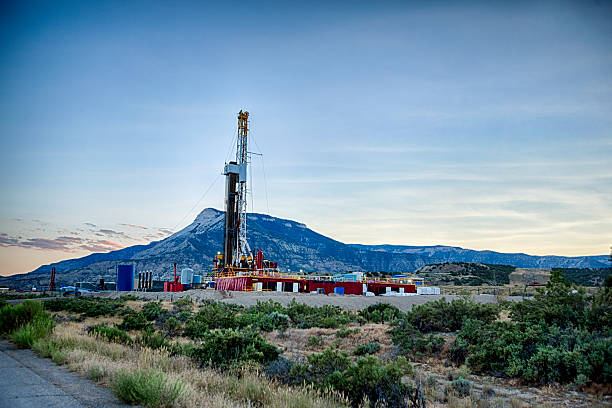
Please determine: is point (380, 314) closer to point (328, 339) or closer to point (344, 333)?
point (344, 333)

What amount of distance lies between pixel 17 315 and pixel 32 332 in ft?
9.01

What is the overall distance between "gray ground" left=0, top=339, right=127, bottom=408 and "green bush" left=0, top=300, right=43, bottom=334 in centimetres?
459

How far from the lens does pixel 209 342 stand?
10.6m

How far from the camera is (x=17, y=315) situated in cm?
1383

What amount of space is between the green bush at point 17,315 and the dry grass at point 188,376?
281cm

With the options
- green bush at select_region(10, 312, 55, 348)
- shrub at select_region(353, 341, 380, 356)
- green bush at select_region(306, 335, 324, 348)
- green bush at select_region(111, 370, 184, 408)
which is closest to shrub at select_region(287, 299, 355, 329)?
green bush at select_region(306, 335, 324, 348)

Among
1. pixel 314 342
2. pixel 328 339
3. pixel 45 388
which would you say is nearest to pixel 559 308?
pixel 314 342

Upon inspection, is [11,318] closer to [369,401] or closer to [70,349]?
[70,349]

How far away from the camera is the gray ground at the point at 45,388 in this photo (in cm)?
645

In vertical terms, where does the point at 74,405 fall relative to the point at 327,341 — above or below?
above

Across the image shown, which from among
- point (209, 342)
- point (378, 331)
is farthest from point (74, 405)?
point (378, 331)

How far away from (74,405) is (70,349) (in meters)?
4.56

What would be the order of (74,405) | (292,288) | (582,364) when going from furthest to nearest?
1. (292,288)
2. (582,364)
3. (74,405)

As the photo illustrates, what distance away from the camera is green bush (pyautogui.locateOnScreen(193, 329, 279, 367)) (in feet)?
32.6
